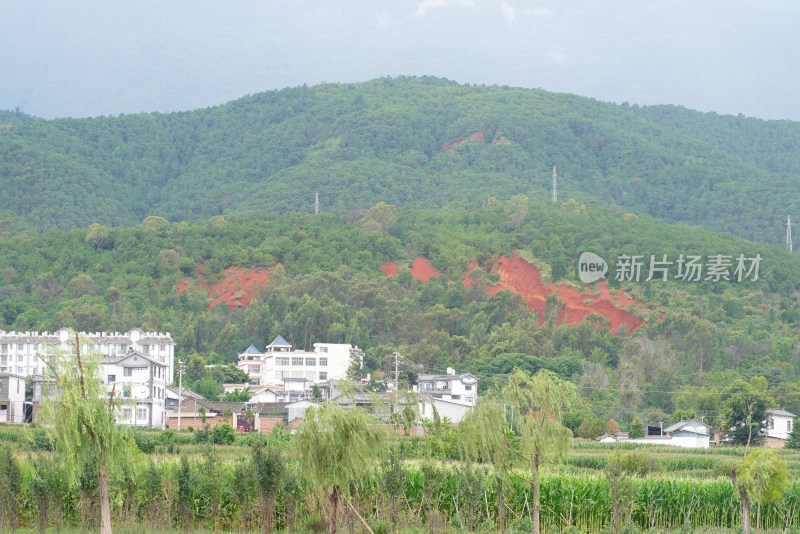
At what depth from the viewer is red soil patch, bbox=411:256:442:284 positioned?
407 feet

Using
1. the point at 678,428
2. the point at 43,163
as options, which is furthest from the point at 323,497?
the point at 43,163

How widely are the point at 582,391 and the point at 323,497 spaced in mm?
54910

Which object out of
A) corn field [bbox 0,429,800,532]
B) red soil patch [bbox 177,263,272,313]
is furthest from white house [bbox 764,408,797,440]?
red soil patch [bbox 177,263,272,313]

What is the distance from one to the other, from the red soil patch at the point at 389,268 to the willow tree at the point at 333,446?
321ft

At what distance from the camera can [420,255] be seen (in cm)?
12888

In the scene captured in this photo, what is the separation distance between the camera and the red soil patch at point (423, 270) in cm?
12412

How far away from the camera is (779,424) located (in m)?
69.2

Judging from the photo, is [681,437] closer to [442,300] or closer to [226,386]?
[226,386]

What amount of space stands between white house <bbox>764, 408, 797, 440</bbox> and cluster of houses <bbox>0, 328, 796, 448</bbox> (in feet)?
0.18

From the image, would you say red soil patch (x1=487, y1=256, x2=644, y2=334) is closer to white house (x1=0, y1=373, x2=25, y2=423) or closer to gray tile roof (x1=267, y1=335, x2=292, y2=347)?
gray tile roof (x1=267, y1=335, x2=292, y2=347)

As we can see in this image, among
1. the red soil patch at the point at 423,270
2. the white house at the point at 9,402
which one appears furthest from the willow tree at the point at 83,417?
the red soil patch at the point at 423,270

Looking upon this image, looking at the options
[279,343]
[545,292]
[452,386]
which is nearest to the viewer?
[452,386]

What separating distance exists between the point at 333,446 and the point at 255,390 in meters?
60.6

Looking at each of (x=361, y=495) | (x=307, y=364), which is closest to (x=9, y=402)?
(x=307, y=364)
